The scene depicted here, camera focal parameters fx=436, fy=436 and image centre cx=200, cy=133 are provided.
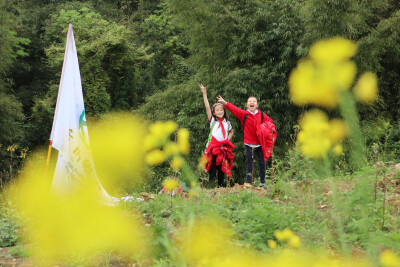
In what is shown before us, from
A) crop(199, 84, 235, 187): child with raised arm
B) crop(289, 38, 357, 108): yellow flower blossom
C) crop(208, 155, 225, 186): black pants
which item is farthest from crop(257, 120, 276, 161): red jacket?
crop(289, 38, 357, 108): yellow flower blossom

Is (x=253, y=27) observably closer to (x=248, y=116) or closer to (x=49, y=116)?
(x=248, y=116)

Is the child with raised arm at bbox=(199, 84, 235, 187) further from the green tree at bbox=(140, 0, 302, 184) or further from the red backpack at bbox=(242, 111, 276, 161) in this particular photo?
the green tree at bbox=(140, 0, 302, 184)

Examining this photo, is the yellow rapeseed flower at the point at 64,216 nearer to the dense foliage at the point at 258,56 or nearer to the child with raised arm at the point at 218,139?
the child with raised arm at the point at 218,139

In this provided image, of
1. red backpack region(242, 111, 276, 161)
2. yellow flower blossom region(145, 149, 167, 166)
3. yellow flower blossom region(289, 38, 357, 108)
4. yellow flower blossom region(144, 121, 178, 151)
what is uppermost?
red backpack region(242, 111, 276, 161)

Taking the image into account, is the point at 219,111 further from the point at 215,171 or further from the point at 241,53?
the point at 241,53

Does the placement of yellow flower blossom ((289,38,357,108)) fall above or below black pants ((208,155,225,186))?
above

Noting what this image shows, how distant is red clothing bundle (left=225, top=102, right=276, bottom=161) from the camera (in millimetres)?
3957

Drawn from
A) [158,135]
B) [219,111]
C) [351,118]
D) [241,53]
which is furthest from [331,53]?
[241,53]

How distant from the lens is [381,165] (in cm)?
214

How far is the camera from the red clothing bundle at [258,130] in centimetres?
396

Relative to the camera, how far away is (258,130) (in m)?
3.98

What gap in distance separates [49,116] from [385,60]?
11.5m

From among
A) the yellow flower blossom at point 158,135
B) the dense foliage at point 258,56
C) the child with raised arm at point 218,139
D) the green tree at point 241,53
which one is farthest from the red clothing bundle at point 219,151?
the green tree at point 241,53

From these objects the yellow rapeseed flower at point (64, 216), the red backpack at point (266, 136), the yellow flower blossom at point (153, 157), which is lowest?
the yellow rapeseed flower at point (64, 216)
